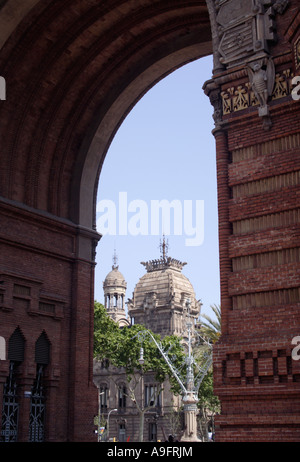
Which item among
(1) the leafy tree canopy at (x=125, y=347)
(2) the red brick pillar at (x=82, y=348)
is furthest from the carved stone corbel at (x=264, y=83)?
(1) the leafy tree canopy at (x=125, y=347)

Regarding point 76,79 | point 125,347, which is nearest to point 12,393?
point 76,79

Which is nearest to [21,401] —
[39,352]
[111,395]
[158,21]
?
[39,352]

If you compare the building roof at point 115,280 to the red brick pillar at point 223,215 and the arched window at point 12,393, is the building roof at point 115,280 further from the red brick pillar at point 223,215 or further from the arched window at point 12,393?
the red brick pillar at point 223,215

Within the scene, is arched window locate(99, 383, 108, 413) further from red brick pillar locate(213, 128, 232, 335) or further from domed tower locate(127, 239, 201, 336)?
red brick pillar locate(213, 128, 232, 335)

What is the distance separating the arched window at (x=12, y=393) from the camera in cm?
1783

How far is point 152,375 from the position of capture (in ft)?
263

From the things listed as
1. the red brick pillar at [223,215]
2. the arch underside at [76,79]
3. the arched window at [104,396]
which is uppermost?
the arch underside at [76,79]

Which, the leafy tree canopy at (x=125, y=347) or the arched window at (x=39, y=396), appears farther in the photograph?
the leafy tree canopy at (x=125, y=347)

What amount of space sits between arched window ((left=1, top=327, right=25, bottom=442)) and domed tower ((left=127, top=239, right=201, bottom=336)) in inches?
2631

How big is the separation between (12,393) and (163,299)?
6993 cm

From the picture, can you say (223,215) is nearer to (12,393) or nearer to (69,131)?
(12,393)

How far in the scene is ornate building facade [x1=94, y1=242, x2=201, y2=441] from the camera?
78000 mm

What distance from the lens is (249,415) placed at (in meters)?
10.6

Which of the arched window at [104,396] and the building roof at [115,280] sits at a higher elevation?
the building roof at [115,280]
